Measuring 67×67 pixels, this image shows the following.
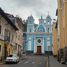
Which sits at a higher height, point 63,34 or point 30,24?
point 30,24

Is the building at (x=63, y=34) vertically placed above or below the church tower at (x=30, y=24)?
below

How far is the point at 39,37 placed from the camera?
129125 mm

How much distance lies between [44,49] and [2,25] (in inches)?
2941

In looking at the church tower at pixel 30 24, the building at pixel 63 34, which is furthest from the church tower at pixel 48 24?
the building at pixel 63 34

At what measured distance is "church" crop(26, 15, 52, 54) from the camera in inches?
5039

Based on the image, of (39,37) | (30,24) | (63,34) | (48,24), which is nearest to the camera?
(63,34)

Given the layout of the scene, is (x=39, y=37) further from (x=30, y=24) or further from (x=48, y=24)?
(x=48, y=24)

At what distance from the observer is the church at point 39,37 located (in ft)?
420

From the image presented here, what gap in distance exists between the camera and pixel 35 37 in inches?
5123

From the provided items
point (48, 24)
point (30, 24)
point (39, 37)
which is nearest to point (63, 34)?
point (39, 37)

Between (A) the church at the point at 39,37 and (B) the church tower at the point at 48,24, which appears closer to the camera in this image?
(A) the church at the point at 39,37

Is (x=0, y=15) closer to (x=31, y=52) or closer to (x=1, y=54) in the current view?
(x=1, y=54)

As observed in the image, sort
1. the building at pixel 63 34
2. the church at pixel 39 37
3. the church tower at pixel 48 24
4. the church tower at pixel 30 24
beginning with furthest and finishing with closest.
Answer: the church tower at pixel 48 24 < the church tower at pixel 30 24 < the church at pixel 39 37 < the building at pixel 63 34

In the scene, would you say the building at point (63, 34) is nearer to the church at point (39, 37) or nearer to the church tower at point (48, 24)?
the church at point (39, 37)
